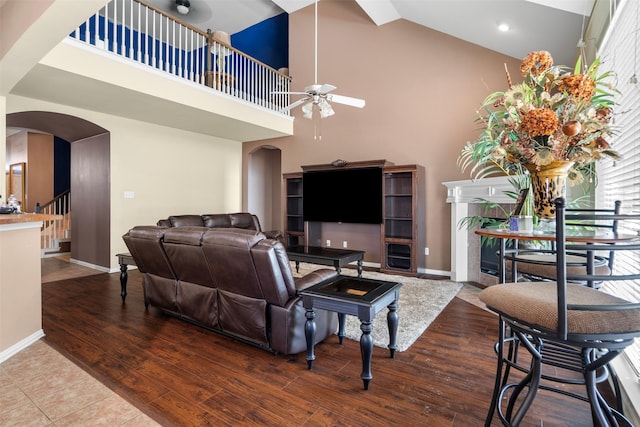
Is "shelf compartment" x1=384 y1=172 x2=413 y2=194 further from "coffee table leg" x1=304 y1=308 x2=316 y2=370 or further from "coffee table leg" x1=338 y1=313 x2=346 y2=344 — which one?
"coffee table leg" x1=304 y1=308 x2=316 y2=370

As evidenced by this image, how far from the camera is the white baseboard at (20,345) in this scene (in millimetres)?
2447

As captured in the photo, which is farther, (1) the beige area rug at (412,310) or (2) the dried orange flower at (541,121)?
(1) the beige area rug at (412,310)

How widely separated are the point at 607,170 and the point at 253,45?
25.0 feet

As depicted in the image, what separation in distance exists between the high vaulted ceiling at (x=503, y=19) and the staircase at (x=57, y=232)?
501cm

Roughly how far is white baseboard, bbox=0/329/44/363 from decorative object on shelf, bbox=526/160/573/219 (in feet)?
12.2

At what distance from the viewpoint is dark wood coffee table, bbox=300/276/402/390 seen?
80.8 inches

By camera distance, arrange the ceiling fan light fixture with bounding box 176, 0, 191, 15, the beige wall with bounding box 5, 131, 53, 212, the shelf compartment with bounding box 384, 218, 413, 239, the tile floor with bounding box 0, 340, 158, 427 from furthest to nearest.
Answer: the beige wall with bounding box 5, 131, 53, 212
the ceiling fan light fixture with bounding box 176, 0, 191, 15
the shelf compartment with bounding box 384, 218, 413, 239
the tile floor with bounding box 0, 340, 158, 427

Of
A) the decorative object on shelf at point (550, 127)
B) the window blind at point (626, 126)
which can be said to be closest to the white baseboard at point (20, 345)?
the decorative object on shelf at point (550, 127)

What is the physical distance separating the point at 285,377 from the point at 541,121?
208 cm

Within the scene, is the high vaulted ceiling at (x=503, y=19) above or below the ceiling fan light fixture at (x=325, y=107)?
→ above

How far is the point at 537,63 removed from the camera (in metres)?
1.61

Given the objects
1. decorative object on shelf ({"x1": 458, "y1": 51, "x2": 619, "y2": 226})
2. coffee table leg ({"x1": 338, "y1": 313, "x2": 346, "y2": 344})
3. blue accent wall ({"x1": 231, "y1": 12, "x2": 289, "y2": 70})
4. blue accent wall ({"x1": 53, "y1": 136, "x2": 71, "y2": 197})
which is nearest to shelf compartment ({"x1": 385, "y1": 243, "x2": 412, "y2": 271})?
coffee table leg ({"x1": 338, "y1": 313, "x2": 346, "y2": 344})

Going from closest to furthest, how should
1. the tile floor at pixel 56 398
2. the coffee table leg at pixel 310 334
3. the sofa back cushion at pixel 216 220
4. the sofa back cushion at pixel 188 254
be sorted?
1. the tile floor at pixel 56 398
2. the coffee table leg at pixel 310 334
3. the sofa back cushion at pixel 188 254
4. the sofa back cushion at pixel 216 220

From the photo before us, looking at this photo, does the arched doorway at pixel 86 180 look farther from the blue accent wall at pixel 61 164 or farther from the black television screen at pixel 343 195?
the black television screen at pixel 343 195
